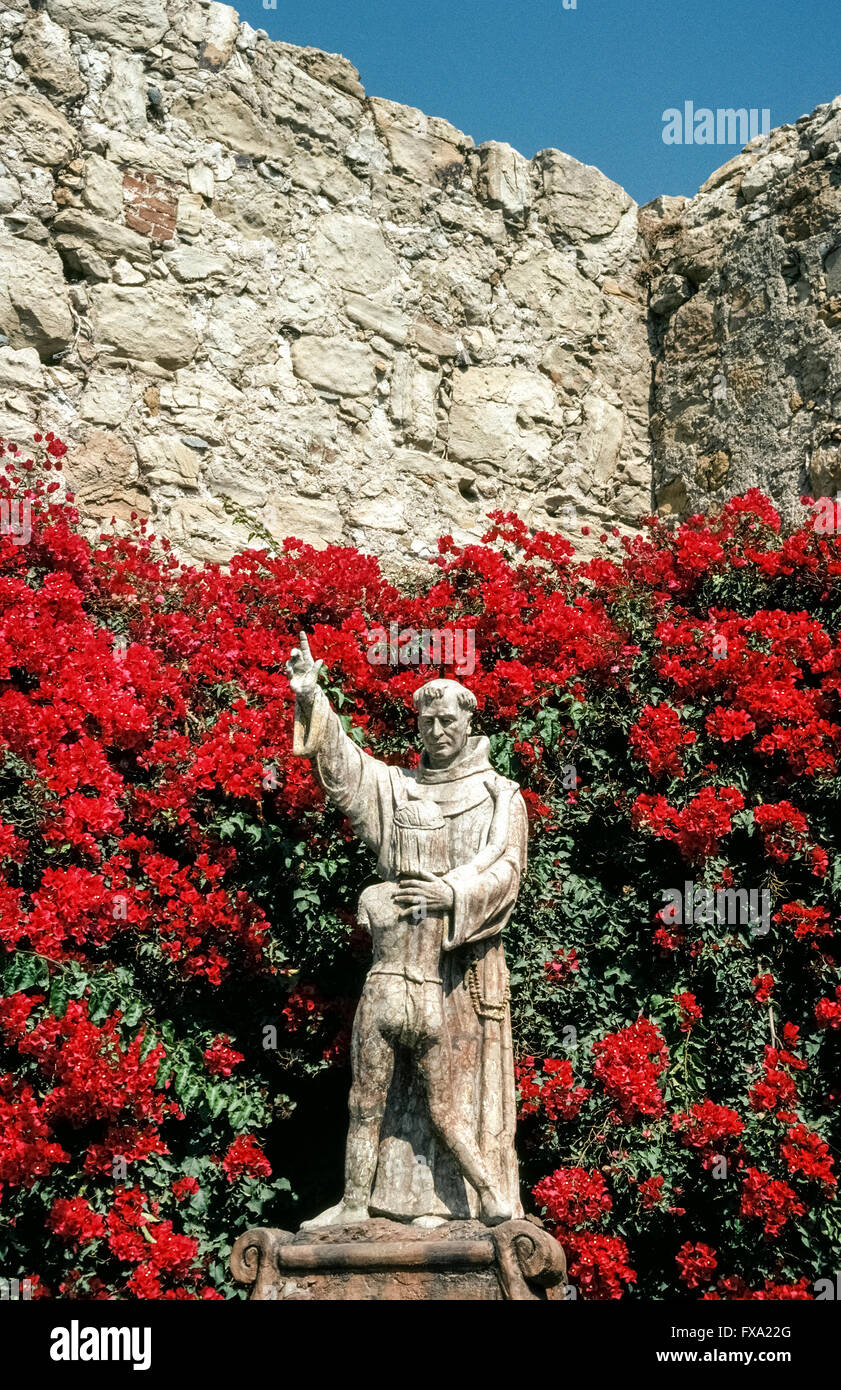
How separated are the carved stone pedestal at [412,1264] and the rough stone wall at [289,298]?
4.69 m

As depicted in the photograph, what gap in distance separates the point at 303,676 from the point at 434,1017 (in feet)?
3.93

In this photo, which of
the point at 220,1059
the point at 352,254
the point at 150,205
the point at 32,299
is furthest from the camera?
the point at 352,254

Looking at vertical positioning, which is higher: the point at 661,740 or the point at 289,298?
the point at 289,298

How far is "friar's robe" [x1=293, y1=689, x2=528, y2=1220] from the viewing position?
4625mm

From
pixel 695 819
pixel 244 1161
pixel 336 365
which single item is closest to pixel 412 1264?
pixel 244 1161

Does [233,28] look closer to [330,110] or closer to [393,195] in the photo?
[330,110]

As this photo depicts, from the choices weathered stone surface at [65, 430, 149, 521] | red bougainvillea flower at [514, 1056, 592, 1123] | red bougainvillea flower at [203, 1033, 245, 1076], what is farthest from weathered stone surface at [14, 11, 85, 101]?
red bougainvillea flower at [514, 1056, 592, 1123]

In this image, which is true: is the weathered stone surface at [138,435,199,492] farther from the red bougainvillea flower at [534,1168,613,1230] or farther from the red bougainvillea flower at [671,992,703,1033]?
the red bougainvillea flower at [534,1168,613,1230]

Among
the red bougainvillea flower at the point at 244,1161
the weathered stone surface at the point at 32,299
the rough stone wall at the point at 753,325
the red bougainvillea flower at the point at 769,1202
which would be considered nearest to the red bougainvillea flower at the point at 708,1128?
the red bougainvillea flower at the point at 769,1202

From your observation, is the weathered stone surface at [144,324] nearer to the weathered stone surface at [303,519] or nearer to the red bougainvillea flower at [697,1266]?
the weathered stone surface at [303,519]

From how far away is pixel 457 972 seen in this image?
15.8 feet

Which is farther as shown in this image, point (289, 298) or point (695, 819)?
point (289, 298)

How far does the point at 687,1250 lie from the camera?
5.22 m

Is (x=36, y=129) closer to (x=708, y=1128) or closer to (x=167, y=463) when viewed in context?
(x=167, y=463)
